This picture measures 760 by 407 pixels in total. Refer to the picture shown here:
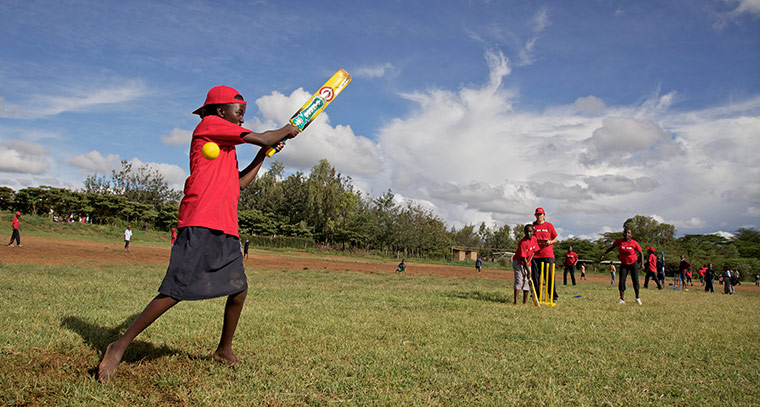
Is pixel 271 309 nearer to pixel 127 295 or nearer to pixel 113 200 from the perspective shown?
pixel 127 295

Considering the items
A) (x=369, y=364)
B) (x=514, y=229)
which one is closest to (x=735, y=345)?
(x=369, y=364)

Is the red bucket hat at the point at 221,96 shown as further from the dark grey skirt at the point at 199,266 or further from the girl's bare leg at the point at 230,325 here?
the girl's bare leg at the point at 230,325

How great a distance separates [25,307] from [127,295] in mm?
2042

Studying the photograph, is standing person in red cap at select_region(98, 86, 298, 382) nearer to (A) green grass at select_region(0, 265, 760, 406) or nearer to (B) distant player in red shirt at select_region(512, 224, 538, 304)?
(A) green grass at select_region(0, 265, 760, 406)

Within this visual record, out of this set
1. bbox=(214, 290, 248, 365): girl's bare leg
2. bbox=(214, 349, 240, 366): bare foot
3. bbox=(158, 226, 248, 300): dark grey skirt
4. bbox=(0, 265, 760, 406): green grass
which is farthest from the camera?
bbox=(214, 349, 240, 366): bare foot

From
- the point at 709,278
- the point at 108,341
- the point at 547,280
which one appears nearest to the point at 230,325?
the point at 108,341

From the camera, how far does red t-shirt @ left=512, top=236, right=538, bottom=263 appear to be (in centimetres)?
962

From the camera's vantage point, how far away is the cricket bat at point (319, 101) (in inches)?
157

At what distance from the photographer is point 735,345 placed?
5.93 meters

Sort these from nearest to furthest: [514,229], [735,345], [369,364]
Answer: [369,364]
[735,345]
[514,229]

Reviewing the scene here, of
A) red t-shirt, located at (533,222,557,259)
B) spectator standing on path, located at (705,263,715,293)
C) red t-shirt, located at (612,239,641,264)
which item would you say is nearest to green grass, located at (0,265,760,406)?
red t-shirt, located at (533,222,557,259)

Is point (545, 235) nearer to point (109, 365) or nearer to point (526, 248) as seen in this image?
point (526, 248)

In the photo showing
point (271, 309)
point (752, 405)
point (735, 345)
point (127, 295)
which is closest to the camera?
point (752, 405)

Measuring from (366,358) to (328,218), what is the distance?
196ft
